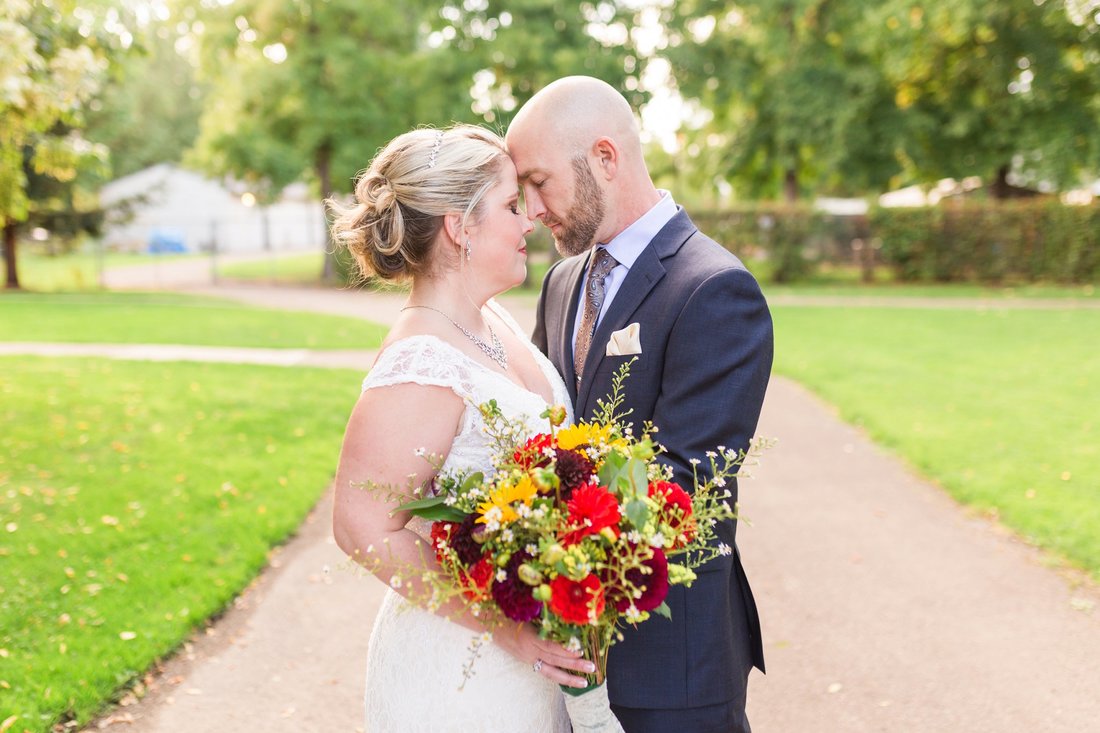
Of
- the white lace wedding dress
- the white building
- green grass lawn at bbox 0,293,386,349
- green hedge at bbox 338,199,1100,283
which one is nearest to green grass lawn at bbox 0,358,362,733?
the white lace wedding dress

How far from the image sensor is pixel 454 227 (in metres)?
2.54

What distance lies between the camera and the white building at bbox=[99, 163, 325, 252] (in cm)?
5359

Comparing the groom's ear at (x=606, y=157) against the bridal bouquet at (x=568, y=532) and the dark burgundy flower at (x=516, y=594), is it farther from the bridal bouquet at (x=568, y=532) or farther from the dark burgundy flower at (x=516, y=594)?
the dark burgundy flower at (x=516, y=594)

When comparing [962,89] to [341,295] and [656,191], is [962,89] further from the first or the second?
[656,191]

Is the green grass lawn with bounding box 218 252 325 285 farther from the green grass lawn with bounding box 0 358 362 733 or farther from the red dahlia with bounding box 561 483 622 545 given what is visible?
the red dahlia with bounding box 561 483 622 545

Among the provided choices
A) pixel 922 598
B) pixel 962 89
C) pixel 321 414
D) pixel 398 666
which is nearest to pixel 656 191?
pixel 398 666

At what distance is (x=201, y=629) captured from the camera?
5043mm

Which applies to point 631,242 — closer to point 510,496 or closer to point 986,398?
point 510,496

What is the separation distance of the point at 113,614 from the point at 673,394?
403 cm

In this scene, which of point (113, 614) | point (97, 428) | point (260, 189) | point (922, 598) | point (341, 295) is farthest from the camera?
point (260, 189)

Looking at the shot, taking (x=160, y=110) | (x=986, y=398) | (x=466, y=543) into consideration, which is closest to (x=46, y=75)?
(x=466, y=543)

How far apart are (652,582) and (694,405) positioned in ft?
2.07

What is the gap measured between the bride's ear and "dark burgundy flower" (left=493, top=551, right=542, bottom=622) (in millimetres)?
1035

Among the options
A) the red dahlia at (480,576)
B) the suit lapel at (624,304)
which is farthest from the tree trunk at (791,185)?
the red dahlia at (480,576)
